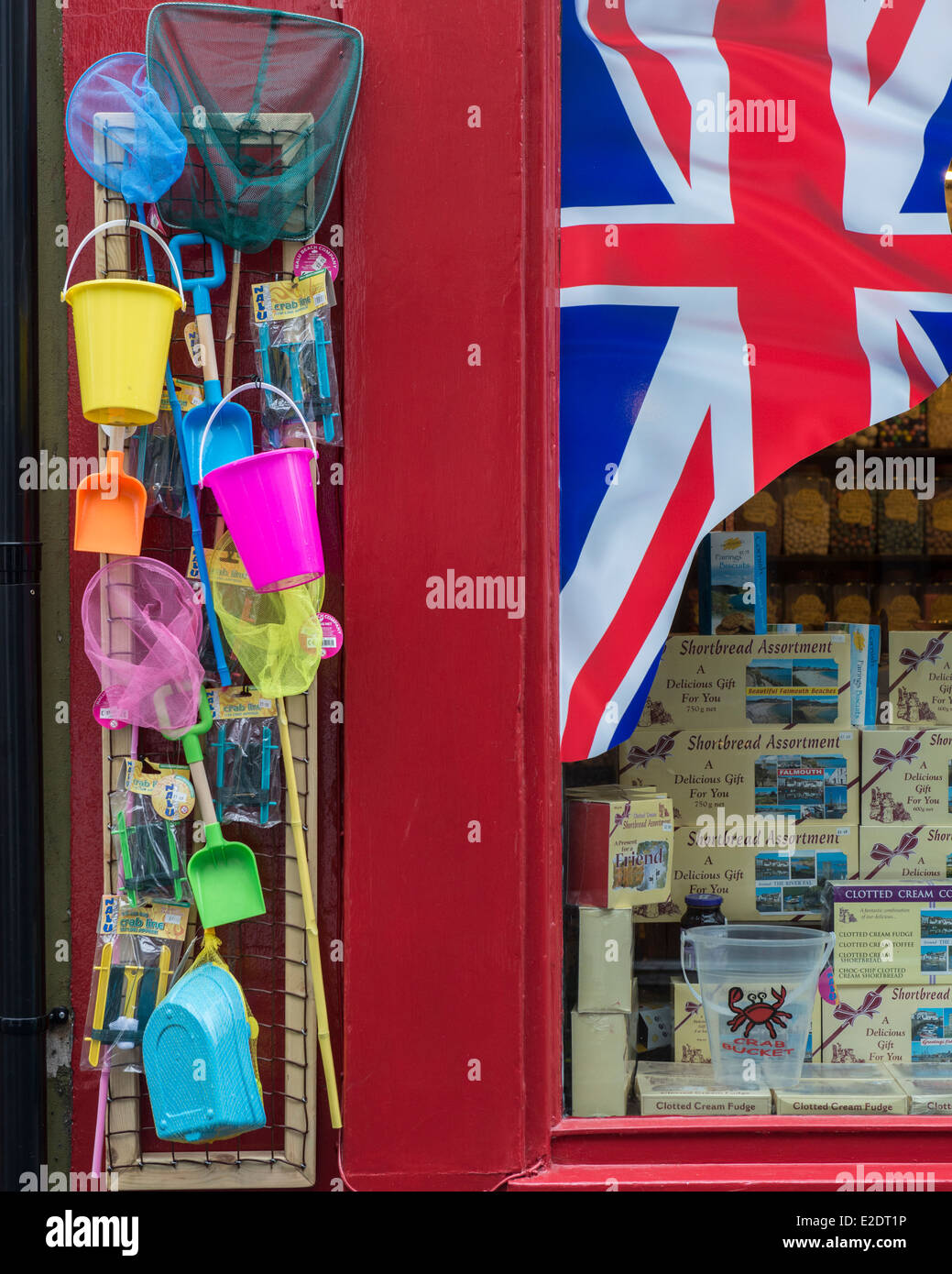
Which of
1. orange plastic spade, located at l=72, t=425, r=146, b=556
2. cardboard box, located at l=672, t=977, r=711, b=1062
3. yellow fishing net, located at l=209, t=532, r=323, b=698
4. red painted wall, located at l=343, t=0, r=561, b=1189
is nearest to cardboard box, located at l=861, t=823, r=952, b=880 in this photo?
cardboard box, located at l=672, t=977, r=711, b=1062

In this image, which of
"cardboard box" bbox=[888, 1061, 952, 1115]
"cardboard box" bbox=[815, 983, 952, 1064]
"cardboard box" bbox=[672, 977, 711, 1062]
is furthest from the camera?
"cardboard box" bbox=[815, 983, 952, 1064]

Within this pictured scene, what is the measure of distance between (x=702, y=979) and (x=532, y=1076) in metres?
0.54

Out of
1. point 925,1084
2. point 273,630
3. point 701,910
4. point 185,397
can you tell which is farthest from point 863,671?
point 185,397

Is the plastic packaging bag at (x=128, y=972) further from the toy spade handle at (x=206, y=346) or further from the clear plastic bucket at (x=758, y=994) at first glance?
the clear plastic bucket at (x=758, y=994)

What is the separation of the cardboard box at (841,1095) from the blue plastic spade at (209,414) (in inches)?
71.9

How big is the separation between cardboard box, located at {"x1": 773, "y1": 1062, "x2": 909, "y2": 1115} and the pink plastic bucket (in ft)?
5.18

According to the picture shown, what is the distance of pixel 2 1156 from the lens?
7.52 ft

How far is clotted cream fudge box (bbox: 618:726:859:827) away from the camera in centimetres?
277

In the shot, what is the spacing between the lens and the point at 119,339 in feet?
6.46

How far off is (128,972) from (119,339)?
1237mm

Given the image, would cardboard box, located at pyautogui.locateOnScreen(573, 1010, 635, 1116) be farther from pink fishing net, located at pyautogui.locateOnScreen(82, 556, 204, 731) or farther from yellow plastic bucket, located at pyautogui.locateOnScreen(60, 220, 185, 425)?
yellow plastic bucket, located at pyautogui.locateOnScreen(60, 220, 185, 425)

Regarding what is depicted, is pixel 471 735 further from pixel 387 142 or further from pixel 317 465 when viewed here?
pixel 387 142

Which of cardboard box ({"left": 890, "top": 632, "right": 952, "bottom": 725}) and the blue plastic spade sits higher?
the blue plastic spade

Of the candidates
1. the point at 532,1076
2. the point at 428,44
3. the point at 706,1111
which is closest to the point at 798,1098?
the point at 706,1111
